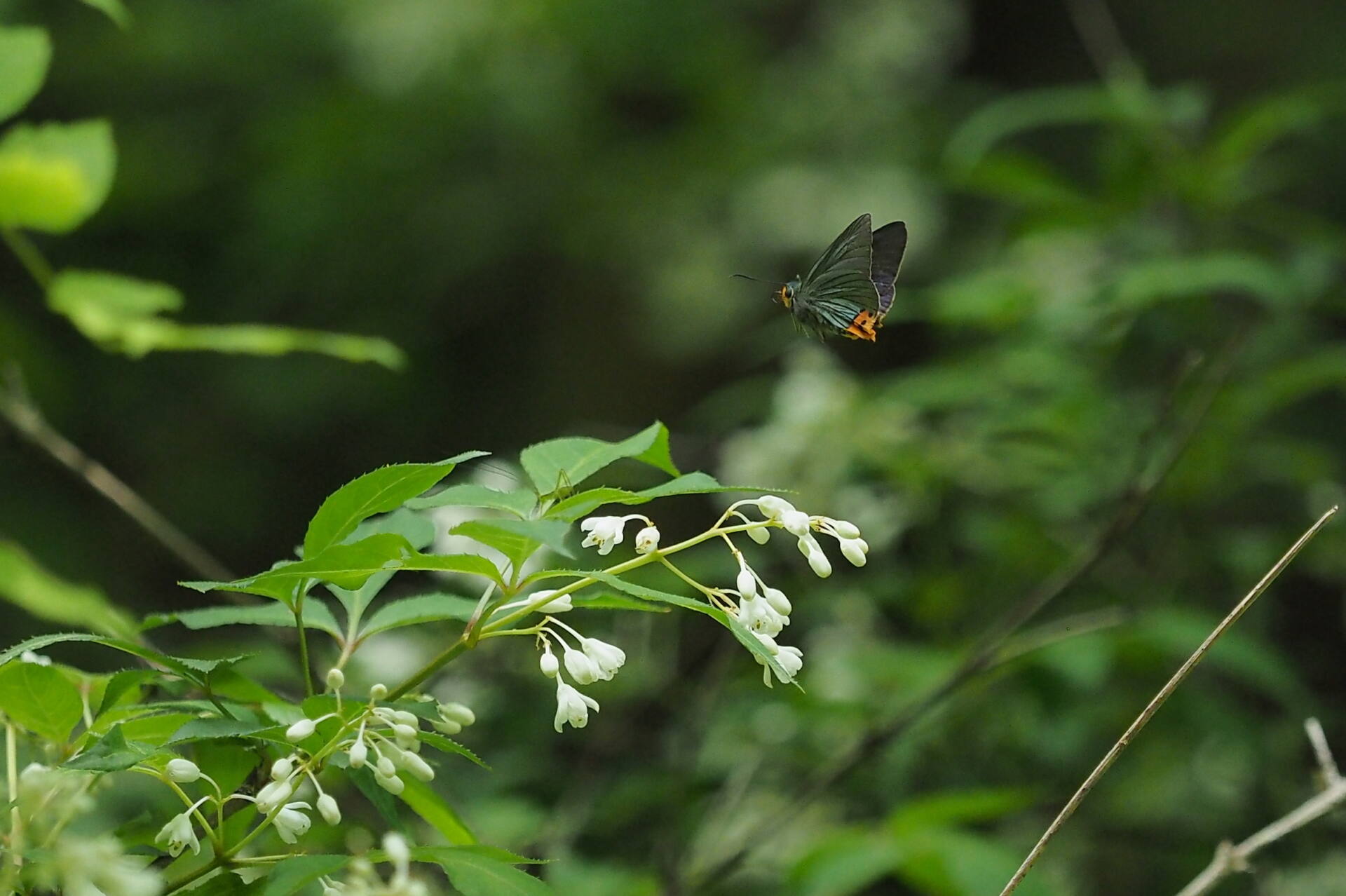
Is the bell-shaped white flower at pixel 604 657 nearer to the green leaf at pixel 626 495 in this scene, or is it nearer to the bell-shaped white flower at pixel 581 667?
the bell-shaped white flower at pixel 581 667

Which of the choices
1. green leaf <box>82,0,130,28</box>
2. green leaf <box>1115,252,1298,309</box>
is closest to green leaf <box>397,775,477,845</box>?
green leaf <box>82,0,130,28</box>

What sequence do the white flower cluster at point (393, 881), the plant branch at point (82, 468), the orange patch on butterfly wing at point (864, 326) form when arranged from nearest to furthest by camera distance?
the white flower cluster at point (393, 881), the orange patch on butterfly wing at point (864, 326), the plant branch at point (82, 468)

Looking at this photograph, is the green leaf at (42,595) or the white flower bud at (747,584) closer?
the white flower bud at (747,584)

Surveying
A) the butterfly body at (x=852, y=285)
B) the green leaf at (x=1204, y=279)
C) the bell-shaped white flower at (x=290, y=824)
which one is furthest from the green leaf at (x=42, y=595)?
the green leaf at (x=1204, y=279)

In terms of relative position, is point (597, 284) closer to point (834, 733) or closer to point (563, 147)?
A: point (563, 147)

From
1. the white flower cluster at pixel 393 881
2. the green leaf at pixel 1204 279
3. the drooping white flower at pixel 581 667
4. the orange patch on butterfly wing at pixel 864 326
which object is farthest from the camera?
the green leaf at pixel 1204 279

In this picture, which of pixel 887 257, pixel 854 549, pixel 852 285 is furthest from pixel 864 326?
pixel 854 549
